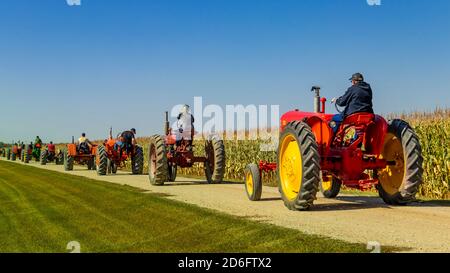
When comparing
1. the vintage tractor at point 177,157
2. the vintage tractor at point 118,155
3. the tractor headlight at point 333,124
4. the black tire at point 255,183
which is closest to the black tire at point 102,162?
the vintage tractor at point 118,155

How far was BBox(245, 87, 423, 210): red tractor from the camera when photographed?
844 centimetres

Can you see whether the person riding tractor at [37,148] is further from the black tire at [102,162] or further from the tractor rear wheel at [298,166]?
the tractor rear wheel at [298,166]

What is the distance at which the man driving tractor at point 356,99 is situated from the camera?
8.91 meters

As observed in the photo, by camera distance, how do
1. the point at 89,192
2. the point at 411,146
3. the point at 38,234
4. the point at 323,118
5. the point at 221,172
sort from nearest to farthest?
1. the point at 38,234
2. the point at 411,146
3. the point at 323,118
4. the point at 89,192
5. the point at 221,172

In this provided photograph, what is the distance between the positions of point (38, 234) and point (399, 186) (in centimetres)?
624

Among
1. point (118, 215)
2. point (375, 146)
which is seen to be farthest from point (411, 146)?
point (118, 215)

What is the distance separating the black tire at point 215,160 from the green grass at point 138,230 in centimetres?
498

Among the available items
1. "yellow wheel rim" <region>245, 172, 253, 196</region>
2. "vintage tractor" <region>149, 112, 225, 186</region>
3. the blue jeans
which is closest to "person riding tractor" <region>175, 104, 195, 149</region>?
"vintage tractor" <region>149, 112, 225, 186</region>

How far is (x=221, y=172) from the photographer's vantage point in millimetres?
16344

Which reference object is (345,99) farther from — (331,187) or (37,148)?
(37,148)

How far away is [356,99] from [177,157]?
8624mm

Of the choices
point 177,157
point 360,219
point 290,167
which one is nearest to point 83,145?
point 177,157

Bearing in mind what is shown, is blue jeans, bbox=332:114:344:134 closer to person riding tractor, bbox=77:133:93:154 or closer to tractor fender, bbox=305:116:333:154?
tractor fender, bbox=305:116:333:154

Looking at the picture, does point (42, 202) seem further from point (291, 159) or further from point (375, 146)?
point (375, 146)
